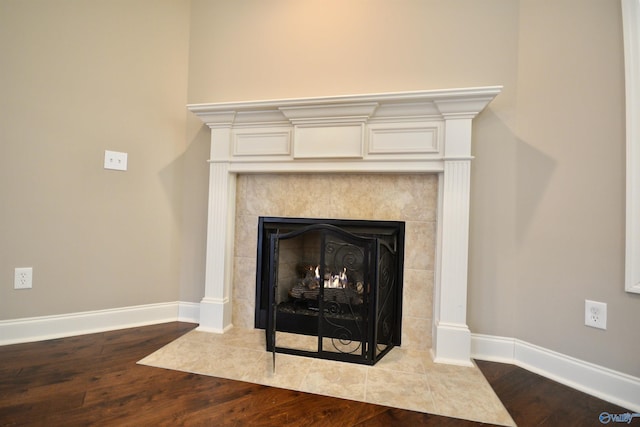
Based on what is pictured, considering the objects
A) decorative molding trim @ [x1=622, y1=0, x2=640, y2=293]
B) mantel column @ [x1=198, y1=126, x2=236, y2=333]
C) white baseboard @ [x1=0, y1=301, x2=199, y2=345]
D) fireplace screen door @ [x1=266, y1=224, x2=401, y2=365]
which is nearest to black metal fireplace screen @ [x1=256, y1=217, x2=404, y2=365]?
fireplace screen door @ [x1=266, y1=224, x2=401, y2=365]

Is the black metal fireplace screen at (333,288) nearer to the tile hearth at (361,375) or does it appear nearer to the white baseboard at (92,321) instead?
the tile hearth at (361,375)

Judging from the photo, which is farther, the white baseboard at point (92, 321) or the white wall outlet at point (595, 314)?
the white baseboard at point (92, 321)

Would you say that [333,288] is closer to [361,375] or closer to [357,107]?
[361,375]

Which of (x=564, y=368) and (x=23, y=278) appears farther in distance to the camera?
(x=23, y=278)

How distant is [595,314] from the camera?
1345 mm

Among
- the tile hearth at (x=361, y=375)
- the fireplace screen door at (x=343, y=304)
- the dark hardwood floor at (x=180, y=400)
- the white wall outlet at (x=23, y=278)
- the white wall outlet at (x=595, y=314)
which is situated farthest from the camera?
the white wall outlet at (x=23, y=278)

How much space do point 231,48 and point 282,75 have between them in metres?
0.49

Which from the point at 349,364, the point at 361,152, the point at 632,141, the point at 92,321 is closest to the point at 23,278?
the point at 92,321

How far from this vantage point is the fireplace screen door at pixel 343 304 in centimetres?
151

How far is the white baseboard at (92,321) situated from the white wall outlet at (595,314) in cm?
248

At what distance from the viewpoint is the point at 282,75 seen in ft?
6.37

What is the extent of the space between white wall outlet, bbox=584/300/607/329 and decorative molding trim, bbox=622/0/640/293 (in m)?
0.14

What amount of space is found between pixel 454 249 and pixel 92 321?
2466 mm

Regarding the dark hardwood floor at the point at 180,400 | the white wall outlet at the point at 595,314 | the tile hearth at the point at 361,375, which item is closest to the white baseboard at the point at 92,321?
the dark hardwood floor at the point at 180,400
